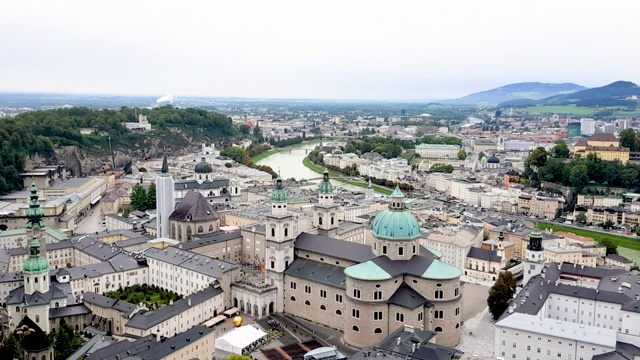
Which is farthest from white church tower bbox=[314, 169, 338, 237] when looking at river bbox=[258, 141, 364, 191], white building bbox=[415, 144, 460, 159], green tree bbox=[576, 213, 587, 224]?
white building bbox=[415, 144, 460, 159]

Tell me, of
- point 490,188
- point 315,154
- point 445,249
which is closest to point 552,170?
point 490,188

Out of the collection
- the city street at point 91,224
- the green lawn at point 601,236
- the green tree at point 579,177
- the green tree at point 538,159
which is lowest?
the green lawn at point 601,236

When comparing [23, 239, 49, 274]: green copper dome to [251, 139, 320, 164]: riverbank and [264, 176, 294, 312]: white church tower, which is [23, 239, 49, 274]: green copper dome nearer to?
[264, 176, 294, 312]: white church tower

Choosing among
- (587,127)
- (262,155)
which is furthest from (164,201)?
(587,127)

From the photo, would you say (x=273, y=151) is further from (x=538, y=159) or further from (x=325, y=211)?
(x=325, y=211)

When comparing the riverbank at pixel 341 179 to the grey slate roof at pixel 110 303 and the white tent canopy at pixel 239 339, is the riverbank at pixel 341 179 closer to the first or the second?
the white tent canopy at pixel 239 339

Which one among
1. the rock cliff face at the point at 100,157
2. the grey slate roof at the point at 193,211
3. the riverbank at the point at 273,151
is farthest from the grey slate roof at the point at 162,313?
the riverbank at the point at 273,151

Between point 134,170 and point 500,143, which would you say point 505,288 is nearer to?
point 134,170
